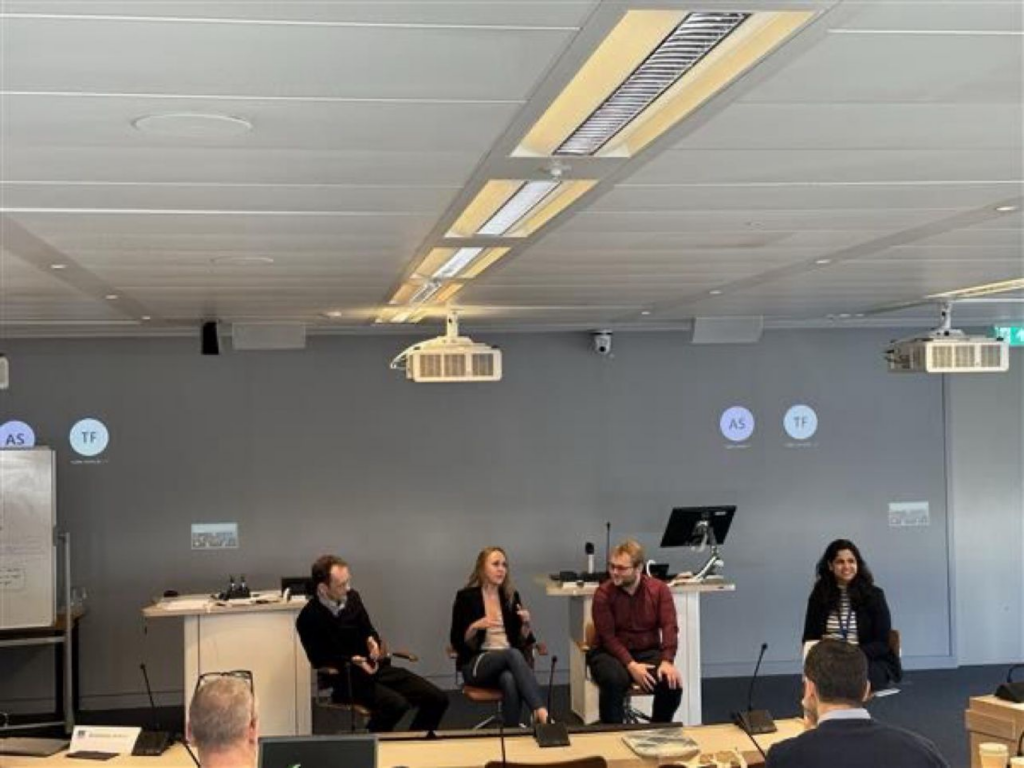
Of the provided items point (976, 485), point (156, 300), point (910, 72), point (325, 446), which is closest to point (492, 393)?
point (325, 446)

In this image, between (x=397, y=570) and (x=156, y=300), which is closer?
(x=156, y=300)

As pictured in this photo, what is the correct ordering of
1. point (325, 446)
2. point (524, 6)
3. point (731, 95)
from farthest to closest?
point (325, 446)
point (731, 95)
point (524, 6)

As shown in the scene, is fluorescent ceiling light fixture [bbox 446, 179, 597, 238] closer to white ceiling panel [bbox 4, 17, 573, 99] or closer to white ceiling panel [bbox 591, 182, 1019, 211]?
white ceiling panel [bbox 591, 182, 1019, 211]

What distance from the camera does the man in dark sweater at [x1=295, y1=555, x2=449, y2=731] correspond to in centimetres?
670

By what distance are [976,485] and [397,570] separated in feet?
15.9

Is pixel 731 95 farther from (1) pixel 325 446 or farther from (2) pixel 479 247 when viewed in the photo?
(1) pixel 325 446

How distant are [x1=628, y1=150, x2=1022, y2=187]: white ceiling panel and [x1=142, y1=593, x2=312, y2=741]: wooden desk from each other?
16.0 feet

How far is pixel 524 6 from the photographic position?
1957 mm

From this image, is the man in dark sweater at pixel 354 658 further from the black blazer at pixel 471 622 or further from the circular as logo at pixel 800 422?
the circular as logo at pixel 800 422

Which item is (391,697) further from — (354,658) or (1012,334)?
(1012,334)

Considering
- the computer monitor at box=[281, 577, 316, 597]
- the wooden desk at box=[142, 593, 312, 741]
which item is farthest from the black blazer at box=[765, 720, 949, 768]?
the computer monitor at box=[281, 577, 316, 597]

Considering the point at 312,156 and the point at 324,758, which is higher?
the point at 312,156

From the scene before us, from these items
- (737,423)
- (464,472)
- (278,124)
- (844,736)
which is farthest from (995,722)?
(464,472)

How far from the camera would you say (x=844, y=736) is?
3.24 metres
